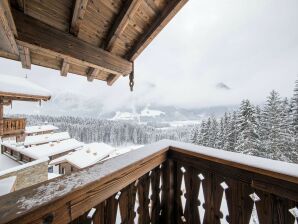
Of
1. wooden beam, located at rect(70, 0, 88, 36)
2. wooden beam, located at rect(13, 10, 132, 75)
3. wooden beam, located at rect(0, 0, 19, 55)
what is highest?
wooden beam, located at rect(70, 0, 88, 36)

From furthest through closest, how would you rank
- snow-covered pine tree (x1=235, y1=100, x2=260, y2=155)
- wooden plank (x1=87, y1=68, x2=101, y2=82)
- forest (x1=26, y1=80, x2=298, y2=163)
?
snow-covered pine tree (x1=235, y1=100, x2=260, y2=155)
forest (x1=26, y1=80, x2=298, y2=163)
wooden plank (x1=87, y1=68, x2=101, y2=82)

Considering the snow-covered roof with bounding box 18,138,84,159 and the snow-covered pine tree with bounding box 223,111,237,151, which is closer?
the snow-covered roof with bounding box 18,138,84,159

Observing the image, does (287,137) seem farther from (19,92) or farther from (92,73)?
(19,92)

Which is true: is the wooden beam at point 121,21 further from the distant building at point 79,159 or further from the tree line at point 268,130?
the tree line at point 268,130

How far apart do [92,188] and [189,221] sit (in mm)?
1109

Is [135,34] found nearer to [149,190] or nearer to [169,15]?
[169,15]

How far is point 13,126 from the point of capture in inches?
245

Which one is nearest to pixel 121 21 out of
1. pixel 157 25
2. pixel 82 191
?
pixel 157 25

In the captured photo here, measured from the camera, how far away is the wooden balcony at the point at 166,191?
0.60m

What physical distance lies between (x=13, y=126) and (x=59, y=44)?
6532 millimetres

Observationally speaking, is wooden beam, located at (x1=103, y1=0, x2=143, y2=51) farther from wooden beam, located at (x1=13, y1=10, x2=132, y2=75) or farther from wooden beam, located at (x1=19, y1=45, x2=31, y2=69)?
wooden beam, located at (x1=19, y1=45, x2=31, y2=69)

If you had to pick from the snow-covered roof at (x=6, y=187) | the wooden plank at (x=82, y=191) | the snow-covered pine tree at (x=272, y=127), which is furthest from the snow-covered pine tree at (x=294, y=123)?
the snow-covered roof at (x=6, y=187)

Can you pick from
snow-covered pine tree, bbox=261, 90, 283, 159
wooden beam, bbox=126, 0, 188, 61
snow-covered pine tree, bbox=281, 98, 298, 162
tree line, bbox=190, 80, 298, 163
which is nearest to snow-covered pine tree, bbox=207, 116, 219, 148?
tree line, bbox=190, 80, 298, 163

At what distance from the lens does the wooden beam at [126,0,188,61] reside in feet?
5.83
